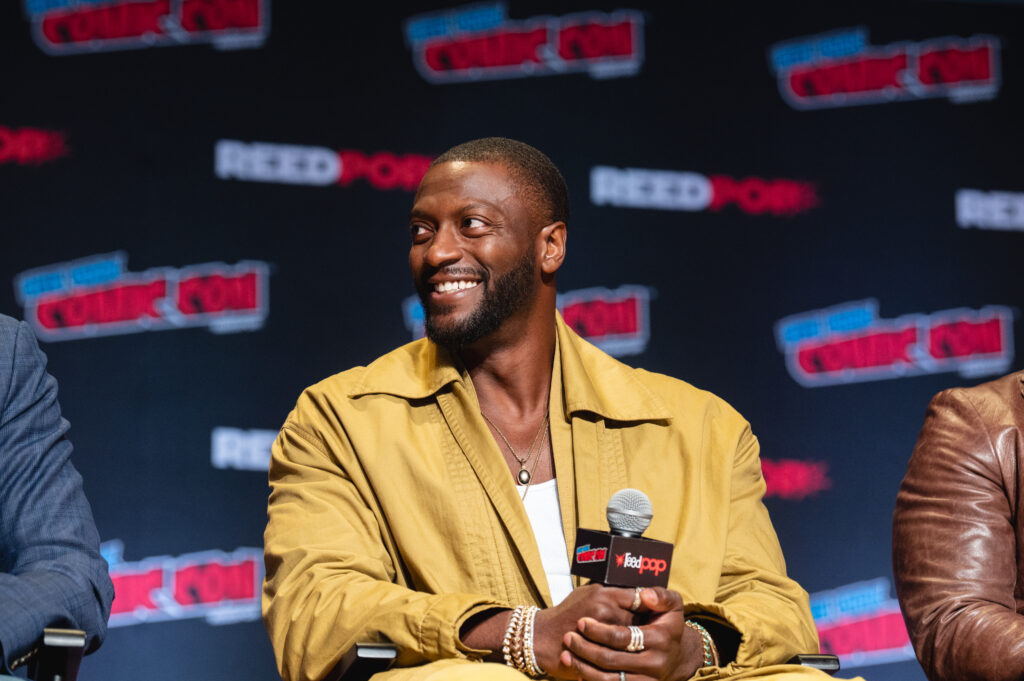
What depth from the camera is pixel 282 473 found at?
2.65m

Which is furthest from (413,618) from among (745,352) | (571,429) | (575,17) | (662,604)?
(575,17)

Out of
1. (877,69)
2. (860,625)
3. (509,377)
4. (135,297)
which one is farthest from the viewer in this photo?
(877,69)

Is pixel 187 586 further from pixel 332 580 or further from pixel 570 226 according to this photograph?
pixel 332 580

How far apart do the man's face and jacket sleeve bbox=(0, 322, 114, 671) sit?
81cm

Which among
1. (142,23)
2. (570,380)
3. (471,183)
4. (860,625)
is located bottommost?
(860,625)

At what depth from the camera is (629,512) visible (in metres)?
2.04

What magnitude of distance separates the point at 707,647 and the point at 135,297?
2.74 metres

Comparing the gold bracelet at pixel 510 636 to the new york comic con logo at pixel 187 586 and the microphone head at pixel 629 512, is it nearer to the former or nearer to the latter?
the microphone head at pixel 629 512

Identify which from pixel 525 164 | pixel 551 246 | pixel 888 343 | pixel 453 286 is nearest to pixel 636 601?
pixel 453 286

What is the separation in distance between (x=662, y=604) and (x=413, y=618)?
1.44ft

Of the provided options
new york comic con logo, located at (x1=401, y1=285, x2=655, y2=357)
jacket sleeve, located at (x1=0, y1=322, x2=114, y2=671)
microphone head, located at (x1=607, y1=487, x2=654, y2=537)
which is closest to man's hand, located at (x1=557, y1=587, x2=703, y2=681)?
microphone head, located at (x1=607, y1=487, x2=654, y2=537)

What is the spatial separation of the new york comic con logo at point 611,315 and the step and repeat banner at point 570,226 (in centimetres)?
1

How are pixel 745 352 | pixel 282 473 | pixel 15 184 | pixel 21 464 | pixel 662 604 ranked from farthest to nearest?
pixel 745 352 → pixel 15 184 → pixel 282 473 → pixel 21 464 → pixel 662 604

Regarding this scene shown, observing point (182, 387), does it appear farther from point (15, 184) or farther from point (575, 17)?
point (575, 17)
